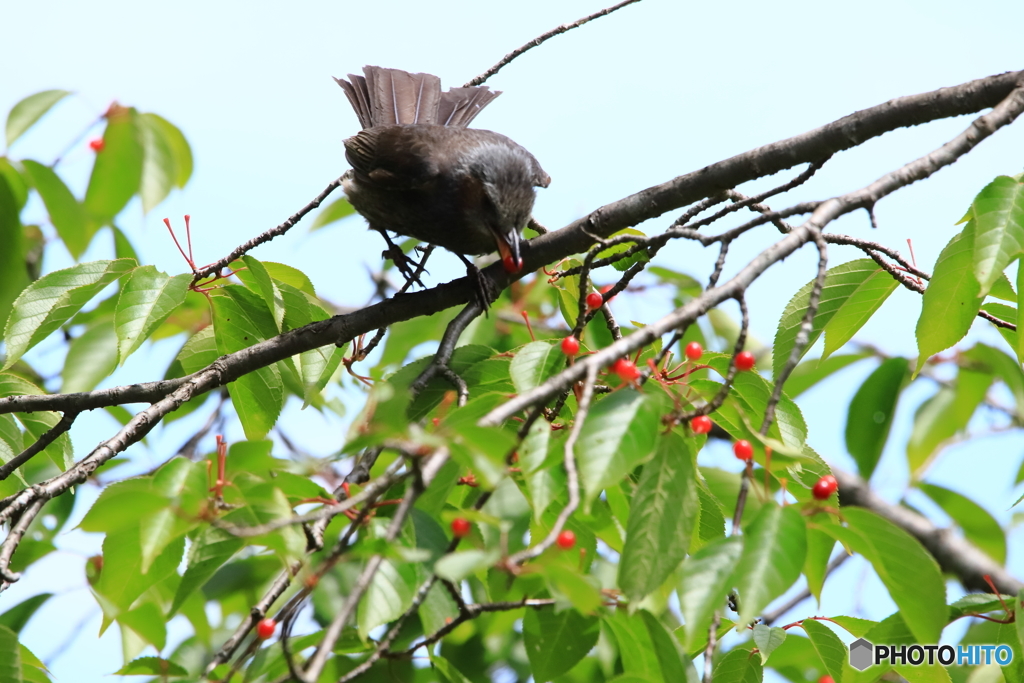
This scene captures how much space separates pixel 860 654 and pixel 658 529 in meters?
1.28

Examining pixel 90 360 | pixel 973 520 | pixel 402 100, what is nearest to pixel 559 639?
Answer: pixel 90 360

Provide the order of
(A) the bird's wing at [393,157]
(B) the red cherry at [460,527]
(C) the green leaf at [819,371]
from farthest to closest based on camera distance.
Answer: (C) the green leaf at [819,371] < (A) the bird's wing at [393,157] < (B) the red cherry at [460,527]

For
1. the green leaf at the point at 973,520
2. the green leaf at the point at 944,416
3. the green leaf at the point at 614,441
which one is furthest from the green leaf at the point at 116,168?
the green leaf at the point at 944,416

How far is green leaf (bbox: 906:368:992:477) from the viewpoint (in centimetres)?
482

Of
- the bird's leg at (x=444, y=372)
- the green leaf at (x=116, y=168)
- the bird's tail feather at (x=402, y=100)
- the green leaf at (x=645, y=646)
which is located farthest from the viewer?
the bird's tail feather at (x=402, y=100)

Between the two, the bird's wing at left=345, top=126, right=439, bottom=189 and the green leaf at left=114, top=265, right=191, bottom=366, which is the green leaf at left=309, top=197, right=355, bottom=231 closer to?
the bird's wing at left=345, top=126, right=439, bottom=189

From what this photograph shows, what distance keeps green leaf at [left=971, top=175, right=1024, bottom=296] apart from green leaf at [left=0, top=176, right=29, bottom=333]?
3.77 meters

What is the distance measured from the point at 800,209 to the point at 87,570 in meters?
3.62

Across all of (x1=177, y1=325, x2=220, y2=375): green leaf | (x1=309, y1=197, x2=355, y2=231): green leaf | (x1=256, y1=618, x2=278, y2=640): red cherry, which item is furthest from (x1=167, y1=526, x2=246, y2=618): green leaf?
(x1=309, y1=197, x2=355, y2=231): green leaf

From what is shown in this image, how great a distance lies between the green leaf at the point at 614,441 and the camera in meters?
1.56

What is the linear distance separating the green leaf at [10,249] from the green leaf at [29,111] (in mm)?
359

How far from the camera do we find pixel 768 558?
4.85 feet

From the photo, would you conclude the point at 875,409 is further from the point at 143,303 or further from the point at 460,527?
the point at 143,303

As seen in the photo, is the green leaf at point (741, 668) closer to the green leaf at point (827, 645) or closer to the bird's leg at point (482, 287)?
the green leaf at point (827, 645)
